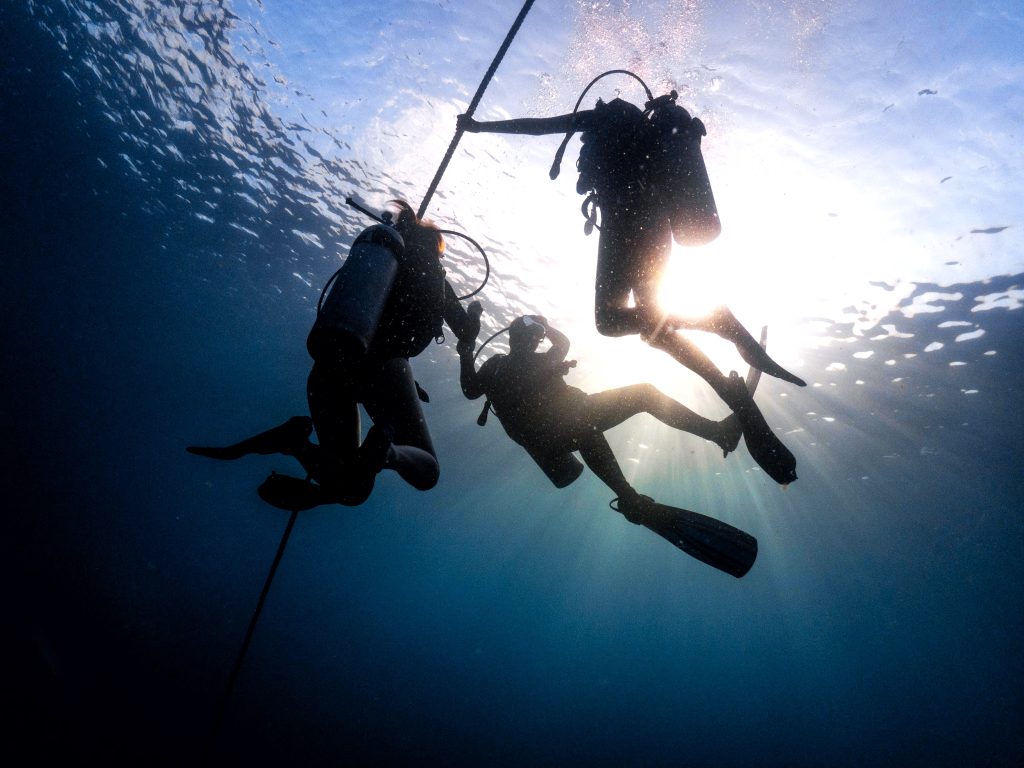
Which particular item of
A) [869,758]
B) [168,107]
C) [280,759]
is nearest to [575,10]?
[168,107]

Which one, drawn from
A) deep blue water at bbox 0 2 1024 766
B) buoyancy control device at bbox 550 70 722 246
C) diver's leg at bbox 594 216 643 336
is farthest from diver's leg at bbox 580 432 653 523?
deep blue water at bbox 0 2 1024 766

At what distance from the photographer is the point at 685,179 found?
3.15 meters

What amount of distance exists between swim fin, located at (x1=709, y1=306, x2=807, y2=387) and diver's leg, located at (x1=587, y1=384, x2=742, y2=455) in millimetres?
859

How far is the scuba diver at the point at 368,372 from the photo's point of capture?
6.79ft

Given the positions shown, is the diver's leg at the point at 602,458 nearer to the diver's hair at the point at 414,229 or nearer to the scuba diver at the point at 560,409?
the scuba diver at the point at 560,409

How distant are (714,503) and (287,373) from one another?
31816 mm

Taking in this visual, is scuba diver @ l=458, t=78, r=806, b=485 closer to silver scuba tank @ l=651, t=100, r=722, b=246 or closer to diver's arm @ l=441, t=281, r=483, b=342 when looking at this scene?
silver scuba tank @ l=651, t=100, r=722, b=246

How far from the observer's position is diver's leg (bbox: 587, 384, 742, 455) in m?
4.05

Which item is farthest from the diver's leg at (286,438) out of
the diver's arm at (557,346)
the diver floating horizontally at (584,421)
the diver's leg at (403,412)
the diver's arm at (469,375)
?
the diver's arm at (557,346)

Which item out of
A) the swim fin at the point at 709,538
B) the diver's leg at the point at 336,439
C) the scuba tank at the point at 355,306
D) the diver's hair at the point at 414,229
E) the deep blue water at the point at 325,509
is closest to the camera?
the scuba tank at the point at 355,306

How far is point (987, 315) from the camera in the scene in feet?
39.3

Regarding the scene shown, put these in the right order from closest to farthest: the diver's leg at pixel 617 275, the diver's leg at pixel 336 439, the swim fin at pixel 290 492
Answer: the diver's leg at pixel 336 439, the swim fin at pixel 290 492, the diver's leg at pixel 617 275

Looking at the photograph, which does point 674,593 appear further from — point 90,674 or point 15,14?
point 15,14

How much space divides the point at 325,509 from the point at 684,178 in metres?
73.1
